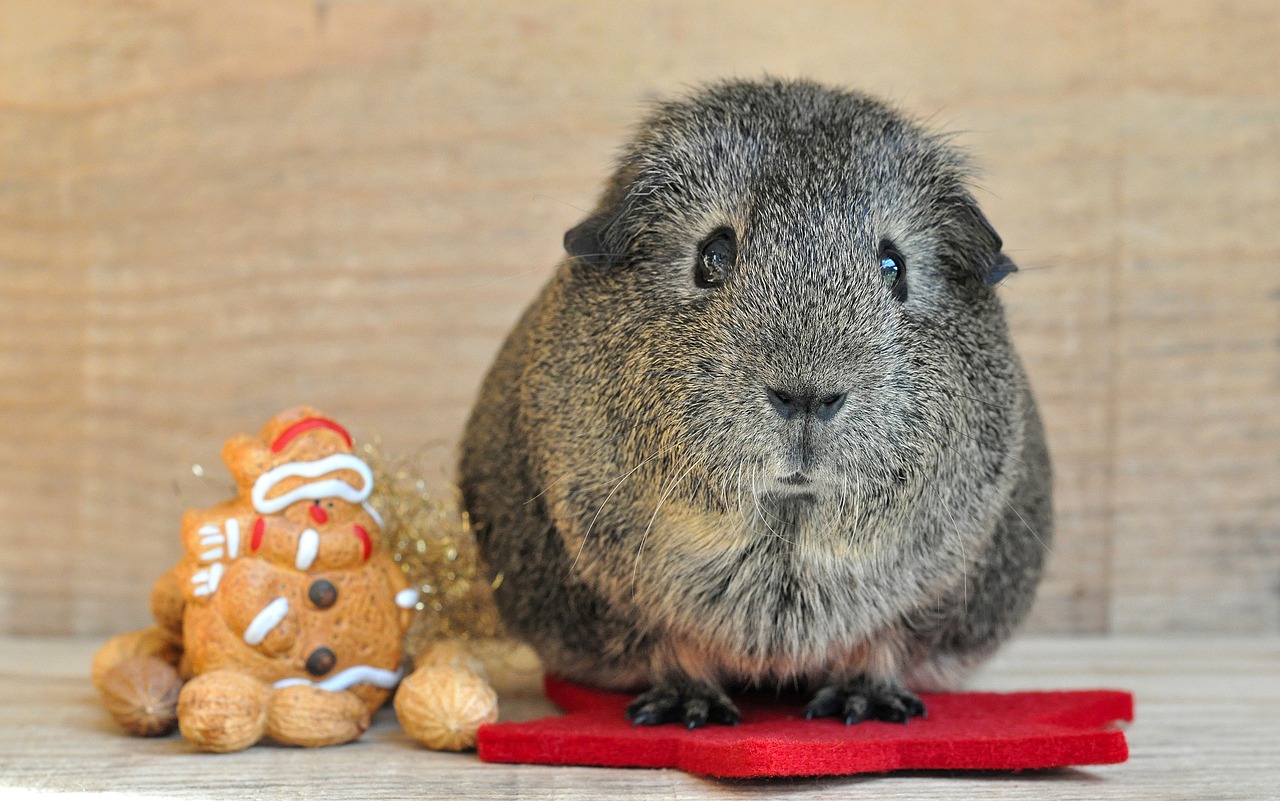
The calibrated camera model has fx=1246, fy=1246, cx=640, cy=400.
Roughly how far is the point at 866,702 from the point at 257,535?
903 millimetres

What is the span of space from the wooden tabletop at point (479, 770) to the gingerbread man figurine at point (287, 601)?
0.20 ft

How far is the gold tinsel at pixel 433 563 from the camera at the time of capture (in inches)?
82.8

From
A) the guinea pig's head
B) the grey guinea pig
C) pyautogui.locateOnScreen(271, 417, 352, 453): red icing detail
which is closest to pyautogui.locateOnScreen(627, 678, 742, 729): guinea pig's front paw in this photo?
the grey guinea pig

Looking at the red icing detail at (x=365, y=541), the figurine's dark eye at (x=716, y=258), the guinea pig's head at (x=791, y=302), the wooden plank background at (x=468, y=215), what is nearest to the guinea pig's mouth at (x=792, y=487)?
the guinea pig's head at (x=791, y=302)

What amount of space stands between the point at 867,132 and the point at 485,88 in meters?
1.19

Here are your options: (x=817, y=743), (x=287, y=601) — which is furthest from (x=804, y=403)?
(x=287, y=601)

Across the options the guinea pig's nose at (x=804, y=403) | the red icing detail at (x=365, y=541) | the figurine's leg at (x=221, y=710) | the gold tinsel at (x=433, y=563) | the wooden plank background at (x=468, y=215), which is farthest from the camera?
the wooden plank background at (x=468, y=215)

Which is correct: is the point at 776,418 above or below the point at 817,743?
above

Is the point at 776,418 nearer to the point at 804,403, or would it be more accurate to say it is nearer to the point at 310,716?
the point at 804,403

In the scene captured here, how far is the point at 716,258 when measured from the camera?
5.67 feet

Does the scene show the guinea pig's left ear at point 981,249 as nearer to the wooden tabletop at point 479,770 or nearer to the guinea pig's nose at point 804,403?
the guinea pig's nose at point 804,403

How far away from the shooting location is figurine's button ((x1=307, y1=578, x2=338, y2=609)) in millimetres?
1728

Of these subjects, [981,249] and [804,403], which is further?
[981,249]

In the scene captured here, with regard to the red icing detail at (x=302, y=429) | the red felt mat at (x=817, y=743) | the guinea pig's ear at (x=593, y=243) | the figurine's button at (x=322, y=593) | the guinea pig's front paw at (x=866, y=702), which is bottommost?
the red felt mat at (x=817, y=743)
